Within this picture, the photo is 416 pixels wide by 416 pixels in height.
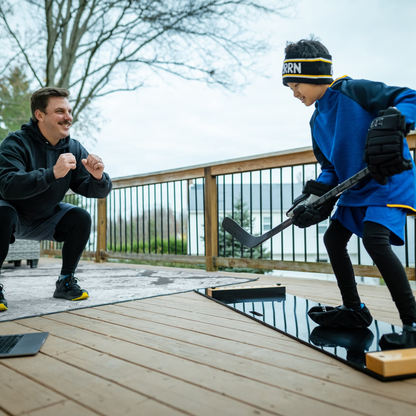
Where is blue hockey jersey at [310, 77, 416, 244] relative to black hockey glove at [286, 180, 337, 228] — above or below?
above

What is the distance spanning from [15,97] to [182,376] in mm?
10257

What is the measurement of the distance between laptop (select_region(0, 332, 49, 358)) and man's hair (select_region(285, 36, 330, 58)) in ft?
4.33

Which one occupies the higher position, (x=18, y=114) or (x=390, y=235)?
(x=18, y=114)

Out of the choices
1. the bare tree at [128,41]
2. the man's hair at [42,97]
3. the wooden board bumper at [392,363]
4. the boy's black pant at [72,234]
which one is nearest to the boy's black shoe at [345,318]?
the wooden board bumper at [392,363]

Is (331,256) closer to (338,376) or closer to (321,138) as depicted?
(321,138)

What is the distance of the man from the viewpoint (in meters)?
1.81

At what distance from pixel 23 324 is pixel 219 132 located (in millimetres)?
33653

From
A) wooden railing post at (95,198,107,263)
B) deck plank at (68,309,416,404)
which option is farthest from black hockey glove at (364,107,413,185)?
wooden railing post at (95,198,107,263)

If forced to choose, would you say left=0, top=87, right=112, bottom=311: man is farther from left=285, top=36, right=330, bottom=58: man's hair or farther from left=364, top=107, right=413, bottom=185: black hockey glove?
left=364, top=107, right=413, bottom=185: black hockey glove

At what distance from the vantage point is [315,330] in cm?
136

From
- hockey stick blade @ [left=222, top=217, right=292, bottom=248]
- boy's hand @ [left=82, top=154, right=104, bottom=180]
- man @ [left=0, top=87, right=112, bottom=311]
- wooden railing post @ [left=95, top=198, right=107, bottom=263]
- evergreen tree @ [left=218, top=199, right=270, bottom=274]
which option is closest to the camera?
hockey stick blade @ [left=222, top=217, right=292, bottom=248]

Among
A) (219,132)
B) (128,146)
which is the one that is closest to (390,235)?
→ (128,146)

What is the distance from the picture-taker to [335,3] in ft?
28.0

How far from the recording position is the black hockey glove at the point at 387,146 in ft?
3.43
